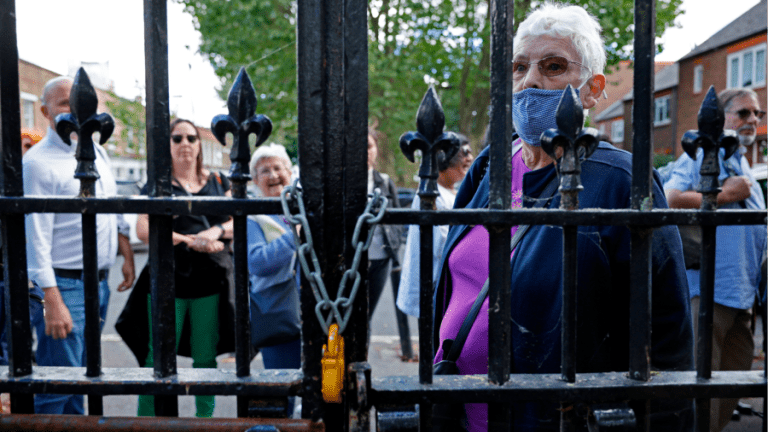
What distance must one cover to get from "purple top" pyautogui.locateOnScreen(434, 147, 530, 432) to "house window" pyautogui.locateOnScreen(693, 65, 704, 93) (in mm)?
31295

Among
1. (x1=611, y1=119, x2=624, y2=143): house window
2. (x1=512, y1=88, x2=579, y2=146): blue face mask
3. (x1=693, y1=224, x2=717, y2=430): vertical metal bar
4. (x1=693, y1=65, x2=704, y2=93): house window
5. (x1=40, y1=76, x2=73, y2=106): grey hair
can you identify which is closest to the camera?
(x1=693, y1=224, x2=717, y2=430): vertical metal bar

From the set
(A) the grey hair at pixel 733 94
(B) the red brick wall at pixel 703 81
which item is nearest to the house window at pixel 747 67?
(B) the red brick wall at pixel 703 81

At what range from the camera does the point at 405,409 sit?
1.17 meters

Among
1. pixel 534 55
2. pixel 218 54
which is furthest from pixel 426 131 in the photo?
pixel 218 54

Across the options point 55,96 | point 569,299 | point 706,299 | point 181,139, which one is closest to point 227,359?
point 181,139

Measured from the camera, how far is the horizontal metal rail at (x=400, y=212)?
3.69ft

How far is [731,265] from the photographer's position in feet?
10.8

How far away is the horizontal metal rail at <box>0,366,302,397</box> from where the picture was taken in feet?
3.78

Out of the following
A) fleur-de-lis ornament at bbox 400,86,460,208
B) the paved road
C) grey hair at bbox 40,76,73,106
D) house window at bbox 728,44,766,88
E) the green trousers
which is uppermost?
house window at bbox 728,44,766,88

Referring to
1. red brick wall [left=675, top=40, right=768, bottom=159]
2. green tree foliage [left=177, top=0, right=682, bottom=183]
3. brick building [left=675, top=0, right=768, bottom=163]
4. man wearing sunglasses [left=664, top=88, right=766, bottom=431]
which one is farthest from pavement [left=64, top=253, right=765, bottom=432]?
red brick wall [left=675, top=40, right=768, bottom=159]

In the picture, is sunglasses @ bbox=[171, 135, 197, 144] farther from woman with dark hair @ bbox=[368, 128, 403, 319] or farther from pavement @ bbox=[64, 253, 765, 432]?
pavement @ bbox=[64, 253, 765, 432]

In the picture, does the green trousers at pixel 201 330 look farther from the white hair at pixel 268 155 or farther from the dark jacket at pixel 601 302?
the dark jacket at pixel 601 302

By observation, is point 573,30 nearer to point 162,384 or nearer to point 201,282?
point 162,384

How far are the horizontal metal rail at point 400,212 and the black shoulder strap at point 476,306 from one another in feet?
1.25
